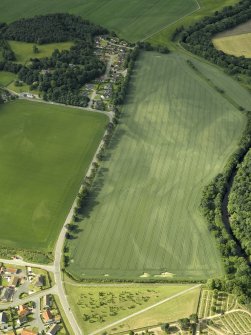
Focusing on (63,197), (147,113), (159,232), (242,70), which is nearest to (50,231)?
(63,197)

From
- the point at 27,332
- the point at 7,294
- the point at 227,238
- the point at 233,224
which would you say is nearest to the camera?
the point at 27,332

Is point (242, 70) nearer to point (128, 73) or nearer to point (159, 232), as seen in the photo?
point (128, 73)

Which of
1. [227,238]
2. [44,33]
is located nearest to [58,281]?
[227,238]

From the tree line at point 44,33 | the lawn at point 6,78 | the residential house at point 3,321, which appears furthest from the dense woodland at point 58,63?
the residential house at point 3,321

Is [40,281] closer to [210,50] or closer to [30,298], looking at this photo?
[30,298]

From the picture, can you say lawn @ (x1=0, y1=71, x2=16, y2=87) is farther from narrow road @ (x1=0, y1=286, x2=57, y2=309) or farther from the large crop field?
narrow road @ (x1=0, y1=286, x2=57, y2=309)

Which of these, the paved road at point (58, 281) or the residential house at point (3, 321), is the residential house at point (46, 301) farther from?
the residential house at point (3, 321)

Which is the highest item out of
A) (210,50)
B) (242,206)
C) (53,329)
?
(210,50)
